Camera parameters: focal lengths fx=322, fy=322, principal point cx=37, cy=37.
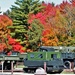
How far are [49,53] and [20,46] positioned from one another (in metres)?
21.2

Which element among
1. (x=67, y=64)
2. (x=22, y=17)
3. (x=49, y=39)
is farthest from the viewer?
(x=22, y=17)

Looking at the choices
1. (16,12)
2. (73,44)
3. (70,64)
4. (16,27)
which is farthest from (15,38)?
(70,64)

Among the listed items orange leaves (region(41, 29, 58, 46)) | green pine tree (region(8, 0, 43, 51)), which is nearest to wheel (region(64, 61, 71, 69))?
orange leaves (region(41, 29, 58, 46))

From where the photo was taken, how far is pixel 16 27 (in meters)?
53.3

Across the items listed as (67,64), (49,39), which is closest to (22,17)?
(49,39)

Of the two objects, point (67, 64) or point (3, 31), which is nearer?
point (67, 64)

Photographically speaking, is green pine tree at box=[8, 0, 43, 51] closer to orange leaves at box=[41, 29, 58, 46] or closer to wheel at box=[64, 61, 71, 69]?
orange leaves at box=[41, 29, 58, 46]

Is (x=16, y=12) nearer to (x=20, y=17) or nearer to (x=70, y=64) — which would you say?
(x=20, y=17)

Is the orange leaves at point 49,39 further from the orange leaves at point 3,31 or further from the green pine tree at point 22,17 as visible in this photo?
the orange leaves at point 3,31

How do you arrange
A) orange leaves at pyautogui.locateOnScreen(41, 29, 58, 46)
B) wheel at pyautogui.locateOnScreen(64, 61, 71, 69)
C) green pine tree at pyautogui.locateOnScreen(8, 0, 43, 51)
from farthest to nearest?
green pine tree at pyautogui.locateOnScreen(8, 0, 43, 51) → orange leaves at pyautogui.locateOnScreen(41, 29, 58, 46) → wheel at pyautogui.locateOnScreen(64, 61, 71, 69)

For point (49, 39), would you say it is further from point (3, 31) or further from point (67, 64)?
point (67, 64)

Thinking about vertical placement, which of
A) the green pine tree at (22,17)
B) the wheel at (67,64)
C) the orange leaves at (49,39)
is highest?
the green pine tree at (22,17)

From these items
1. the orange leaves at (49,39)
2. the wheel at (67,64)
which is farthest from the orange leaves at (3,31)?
the wheel at (67,64)

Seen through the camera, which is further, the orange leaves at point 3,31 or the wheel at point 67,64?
→ the orange leaves at point 3,31
